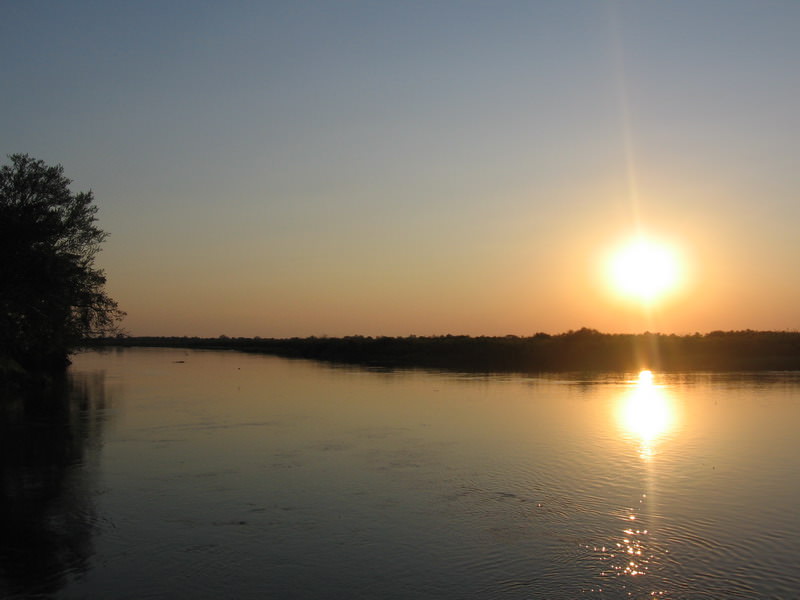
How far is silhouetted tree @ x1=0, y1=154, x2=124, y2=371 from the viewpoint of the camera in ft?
76.3

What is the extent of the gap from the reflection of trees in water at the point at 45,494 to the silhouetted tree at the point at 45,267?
8.71 feet

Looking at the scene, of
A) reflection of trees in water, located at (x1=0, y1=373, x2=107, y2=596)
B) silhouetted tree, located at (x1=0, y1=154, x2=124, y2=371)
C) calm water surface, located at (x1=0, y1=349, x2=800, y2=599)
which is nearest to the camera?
calm water surface, located at (x1=0, y1=349, x2=800, y2=599)

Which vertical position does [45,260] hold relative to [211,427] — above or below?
above

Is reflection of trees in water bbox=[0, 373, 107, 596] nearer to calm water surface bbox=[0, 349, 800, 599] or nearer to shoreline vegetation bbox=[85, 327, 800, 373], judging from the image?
calm water surface bbox=[0, 349, 800, 599]

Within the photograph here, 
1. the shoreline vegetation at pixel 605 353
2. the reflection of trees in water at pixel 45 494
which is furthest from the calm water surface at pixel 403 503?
the shoreline vegetation at pixel 605 353

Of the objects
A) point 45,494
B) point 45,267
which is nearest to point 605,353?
point 45,267

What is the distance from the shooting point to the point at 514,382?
36.2 metres

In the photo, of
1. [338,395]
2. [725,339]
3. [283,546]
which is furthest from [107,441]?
[725,339]

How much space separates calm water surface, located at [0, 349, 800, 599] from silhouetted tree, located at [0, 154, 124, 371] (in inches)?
109

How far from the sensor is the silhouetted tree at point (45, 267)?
76.3 feet

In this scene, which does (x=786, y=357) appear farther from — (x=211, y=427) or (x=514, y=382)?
(x=211, y=427)

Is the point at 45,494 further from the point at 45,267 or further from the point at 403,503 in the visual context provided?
the point at 45,267

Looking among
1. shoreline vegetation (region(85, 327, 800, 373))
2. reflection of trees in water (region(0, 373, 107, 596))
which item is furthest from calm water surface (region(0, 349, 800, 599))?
shoreline vegetation (region(85, 327, 800, 373))

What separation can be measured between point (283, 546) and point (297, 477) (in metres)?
4.23
